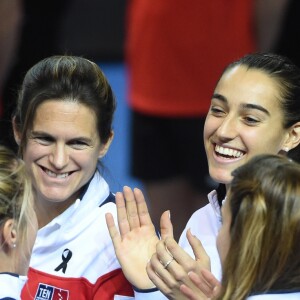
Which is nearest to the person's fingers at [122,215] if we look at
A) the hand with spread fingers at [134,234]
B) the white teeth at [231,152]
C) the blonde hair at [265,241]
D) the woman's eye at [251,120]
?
the hand with spread fingers at [134,234]

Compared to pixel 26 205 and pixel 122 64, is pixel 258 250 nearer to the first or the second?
pixel 26 205

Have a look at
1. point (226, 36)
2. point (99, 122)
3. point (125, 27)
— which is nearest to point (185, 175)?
point (226, 36)

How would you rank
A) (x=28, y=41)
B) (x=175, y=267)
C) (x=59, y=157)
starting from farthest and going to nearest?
1. (x=28, y=41)
2. (x=59, y=157)
3. (x=175, y=267)

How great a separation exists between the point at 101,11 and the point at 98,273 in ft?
19.9

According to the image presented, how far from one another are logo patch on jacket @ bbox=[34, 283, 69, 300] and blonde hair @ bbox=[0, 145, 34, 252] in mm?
442

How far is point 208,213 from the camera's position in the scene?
3510 millimetres

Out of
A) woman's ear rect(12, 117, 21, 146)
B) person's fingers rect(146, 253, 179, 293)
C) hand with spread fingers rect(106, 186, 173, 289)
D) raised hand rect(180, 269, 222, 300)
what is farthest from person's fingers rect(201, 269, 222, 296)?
woman's ear rect(12, 117, 21, 146)

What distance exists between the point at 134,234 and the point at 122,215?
0.07 metres

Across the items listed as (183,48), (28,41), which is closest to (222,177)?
(183,48)

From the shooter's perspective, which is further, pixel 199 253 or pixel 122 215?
pixel 122 215

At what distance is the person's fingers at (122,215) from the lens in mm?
3350

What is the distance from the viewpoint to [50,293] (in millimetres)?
3447

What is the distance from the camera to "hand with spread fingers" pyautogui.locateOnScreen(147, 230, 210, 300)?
306 centimetres

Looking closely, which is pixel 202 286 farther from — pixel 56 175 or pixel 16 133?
pixel 16 133
